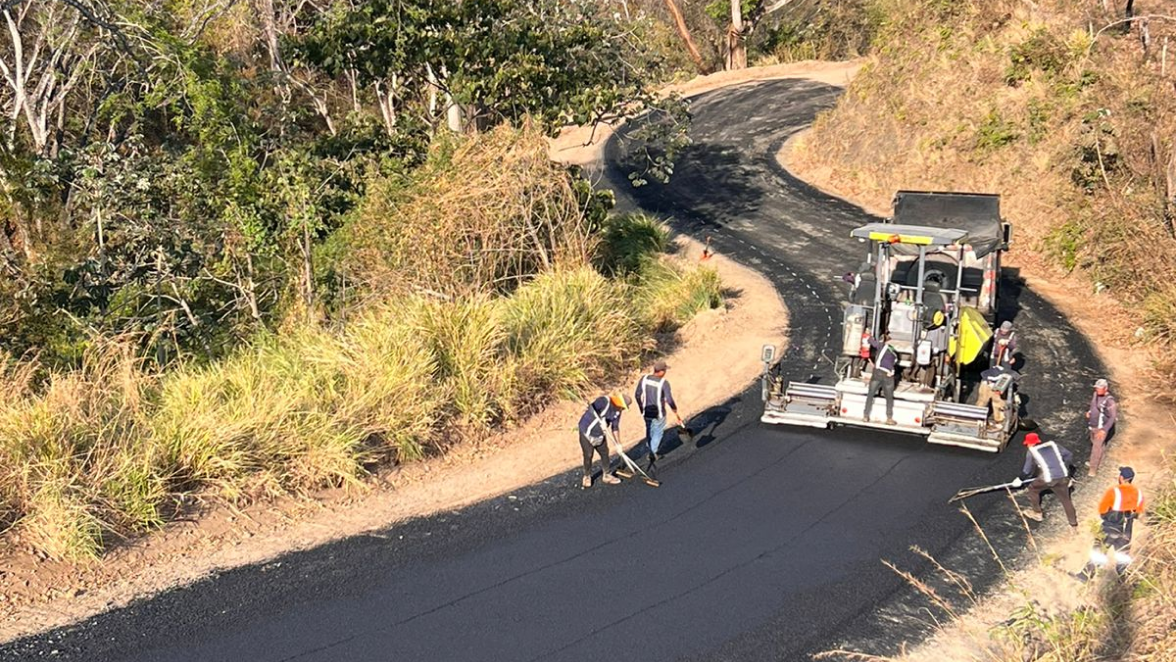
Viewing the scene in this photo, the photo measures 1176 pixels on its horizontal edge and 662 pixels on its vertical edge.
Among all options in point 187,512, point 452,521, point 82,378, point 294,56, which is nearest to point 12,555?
point 187,512

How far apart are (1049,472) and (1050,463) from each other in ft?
0.35

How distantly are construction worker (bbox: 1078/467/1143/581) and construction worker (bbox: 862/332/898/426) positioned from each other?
151 inches

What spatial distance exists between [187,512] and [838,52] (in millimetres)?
47530

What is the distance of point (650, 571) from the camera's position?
10.7 metres

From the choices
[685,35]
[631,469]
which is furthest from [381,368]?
[685,35]

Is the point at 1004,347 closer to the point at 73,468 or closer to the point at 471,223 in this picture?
the point at 471,223

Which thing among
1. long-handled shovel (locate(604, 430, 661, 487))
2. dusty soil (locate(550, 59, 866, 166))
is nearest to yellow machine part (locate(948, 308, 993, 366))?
long-handled shovel (locate(604, 430, 661, 487))

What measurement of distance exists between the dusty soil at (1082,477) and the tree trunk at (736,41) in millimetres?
28581

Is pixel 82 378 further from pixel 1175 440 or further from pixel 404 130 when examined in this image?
pixel 1175 440

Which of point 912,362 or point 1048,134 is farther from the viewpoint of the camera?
point 1048,134

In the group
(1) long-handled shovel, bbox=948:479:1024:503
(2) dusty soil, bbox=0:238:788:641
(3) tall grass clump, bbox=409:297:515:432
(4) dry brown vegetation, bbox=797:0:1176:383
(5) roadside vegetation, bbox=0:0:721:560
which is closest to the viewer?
(2) dusty soil, bbox=0:238:788:641

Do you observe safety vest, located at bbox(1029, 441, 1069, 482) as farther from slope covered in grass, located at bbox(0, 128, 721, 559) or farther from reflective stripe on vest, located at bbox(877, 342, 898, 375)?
slope covered in grass, located at bbox(0, 128, 721, 559)

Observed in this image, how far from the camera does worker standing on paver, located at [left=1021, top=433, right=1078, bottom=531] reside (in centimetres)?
1123

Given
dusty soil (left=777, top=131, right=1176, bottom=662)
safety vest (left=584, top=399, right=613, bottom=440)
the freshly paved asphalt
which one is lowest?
dusty soil (left=777, top=131, right=1176, bottom=662)
